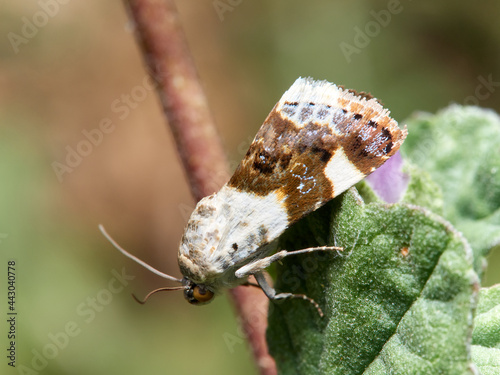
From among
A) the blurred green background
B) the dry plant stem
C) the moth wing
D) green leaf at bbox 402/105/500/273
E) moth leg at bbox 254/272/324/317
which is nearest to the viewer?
moth leg at bbox 254/272/324/317

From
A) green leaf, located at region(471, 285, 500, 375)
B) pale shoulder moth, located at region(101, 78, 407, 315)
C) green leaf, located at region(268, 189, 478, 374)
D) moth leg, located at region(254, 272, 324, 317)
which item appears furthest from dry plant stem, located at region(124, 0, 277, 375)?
green leaf, located at region(471, 285, 500, 375)

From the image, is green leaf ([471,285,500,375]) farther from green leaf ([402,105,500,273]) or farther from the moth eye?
the moth eye

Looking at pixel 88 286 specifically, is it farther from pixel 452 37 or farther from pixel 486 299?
pixel 452 37

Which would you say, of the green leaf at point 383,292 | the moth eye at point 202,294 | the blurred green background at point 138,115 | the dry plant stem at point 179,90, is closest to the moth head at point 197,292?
the moth eye at point 202,294

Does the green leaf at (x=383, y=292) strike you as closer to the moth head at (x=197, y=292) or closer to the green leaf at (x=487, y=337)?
the green leaf at (x=487, y=337)

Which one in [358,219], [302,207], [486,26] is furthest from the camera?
[486,26]

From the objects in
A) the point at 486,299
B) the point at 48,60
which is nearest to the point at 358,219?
the point at 486,299
